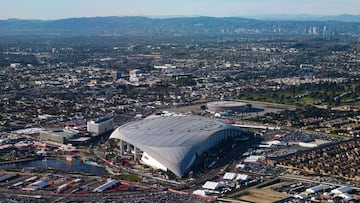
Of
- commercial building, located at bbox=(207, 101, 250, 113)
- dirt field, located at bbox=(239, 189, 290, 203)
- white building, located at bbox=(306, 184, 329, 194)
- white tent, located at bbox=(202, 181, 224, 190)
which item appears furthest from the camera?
commercial building, located at bbox=(207, 101, 250, 113)

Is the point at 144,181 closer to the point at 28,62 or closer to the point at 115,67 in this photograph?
the point at 115,67

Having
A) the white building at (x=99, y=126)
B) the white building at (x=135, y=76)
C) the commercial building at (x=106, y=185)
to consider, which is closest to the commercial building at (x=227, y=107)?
the white building at (x=99, y=126)

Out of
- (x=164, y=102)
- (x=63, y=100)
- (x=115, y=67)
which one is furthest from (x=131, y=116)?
(x=115, y=67)

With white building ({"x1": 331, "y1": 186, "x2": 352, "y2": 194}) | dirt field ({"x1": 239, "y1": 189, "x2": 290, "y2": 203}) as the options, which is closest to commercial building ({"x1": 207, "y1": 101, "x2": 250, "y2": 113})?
dirt field ({"x1": 239, "y1": 189, "x2": 290, "y2": 203})

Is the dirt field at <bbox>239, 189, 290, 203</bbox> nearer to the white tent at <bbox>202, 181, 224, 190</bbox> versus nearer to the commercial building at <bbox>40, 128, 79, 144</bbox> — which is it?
the white tent at <bbox>202, 181, 224, 190</bbox>

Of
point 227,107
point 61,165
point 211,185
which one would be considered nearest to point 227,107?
point 227,107
